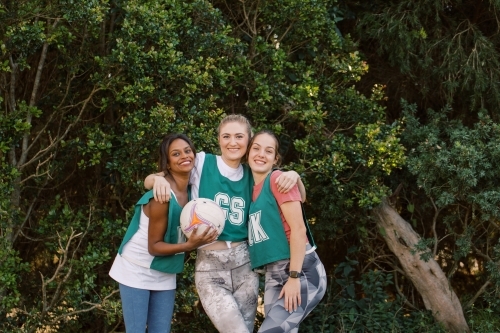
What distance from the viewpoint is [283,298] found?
4.01 m

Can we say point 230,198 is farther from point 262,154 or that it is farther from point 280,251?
point 280,251

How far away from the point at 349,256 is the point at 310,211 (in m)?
0.88

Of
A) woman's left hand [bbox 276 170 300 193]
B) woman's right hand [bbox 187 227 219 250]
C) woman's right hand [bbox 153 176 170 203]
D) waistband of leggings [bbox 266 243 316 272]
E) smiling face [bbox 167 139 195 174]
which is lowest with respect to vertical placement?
waistband of leggings [bbox 266 243 316 272]


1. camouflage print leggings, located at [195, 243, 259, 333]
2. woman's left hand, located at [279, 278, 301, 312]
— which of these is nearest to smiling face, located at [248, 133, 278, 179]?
camouflage print leggings, located at [195, 243, 259, 333]

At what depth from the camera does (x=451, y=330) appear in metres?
6.59

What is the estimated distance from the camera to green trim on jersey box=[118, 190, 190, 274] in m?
4.08

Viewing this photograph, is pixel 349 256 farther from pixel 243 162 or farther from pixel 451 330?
pixel 243 162

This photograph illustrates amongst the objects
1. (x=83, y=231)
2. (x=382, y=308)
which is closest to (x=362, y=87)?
(x=382, y=308)

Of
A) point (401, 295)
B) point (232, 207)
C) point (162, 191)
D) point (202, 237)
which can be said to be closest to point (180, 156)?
point (162, 191)

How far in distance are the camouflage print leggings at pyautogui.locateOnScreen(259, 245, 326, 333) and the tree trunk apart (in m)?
2.73

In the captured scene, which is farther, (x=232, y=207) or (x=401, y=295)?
(x=401, y=295)

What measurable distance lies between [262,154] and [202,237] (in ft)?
1.98

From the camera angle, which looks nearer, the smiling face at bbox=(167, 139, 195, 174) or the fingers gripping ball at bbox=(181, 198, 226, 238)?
the fingers gripping ball at bbox=(181, 198, 226, 238)

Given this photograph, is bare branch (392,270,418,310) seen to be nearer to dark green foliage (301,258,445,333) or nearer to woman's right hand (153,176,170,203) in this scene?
dark green foliage (301,258,445,333)
